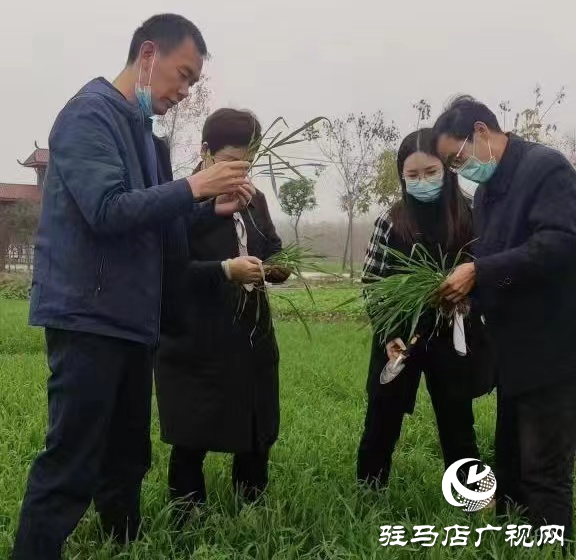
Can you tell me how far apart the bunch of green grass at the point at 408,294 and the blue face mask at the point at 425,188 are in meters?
0.18

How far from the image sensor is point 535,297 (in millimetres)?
1979

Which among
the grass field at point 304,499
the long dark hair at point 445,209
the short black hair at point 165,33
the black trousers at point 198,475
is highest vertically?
the short black hair at point 165,33

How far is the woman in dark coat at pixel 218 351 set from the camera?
2.21m

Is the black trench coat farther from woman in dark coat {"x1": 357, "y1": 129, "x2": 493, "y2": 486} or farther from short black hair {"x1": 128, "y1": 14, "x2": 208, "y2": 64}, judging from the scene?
short black hair {"x1": 128, "y1": 14, "x2": 208, "y2": 64}

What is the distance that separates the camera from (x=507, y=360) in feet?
6.60

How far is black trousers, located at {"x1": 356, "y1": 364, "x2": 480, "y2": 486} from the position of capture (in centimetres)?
246

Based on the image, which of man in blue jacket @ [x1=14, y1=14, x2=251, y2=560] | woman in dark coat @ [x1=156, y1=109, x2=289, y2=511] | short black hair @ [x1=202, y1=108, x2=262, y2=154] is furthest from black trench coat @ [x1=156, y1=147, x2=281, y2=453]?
man in blue jacket @ [x1=14, y1=14, x2=251, y2=560]

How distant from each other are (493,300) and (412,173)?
60 cm

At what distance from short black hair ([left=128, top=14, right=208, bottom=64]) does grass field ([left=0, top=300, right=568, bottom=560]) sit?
139cm

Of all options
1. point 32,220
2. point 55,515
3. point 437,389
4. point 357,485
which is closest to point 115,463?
point 55,515

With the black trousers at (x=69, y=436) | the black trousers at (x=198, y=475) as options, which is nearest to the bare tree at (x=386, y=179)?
the black trousers at (x=198, y=475)

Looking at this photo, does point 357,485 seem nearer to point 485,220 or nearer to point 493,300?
point 493,300

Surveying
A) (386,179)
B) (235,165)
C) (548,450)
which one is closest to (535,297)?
(548,450)

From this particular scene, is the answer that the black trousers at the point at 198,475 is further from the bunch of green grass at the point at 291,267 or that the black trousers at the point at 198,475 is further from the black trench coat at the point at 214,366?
the bunch of green grass at the point at 291,267
